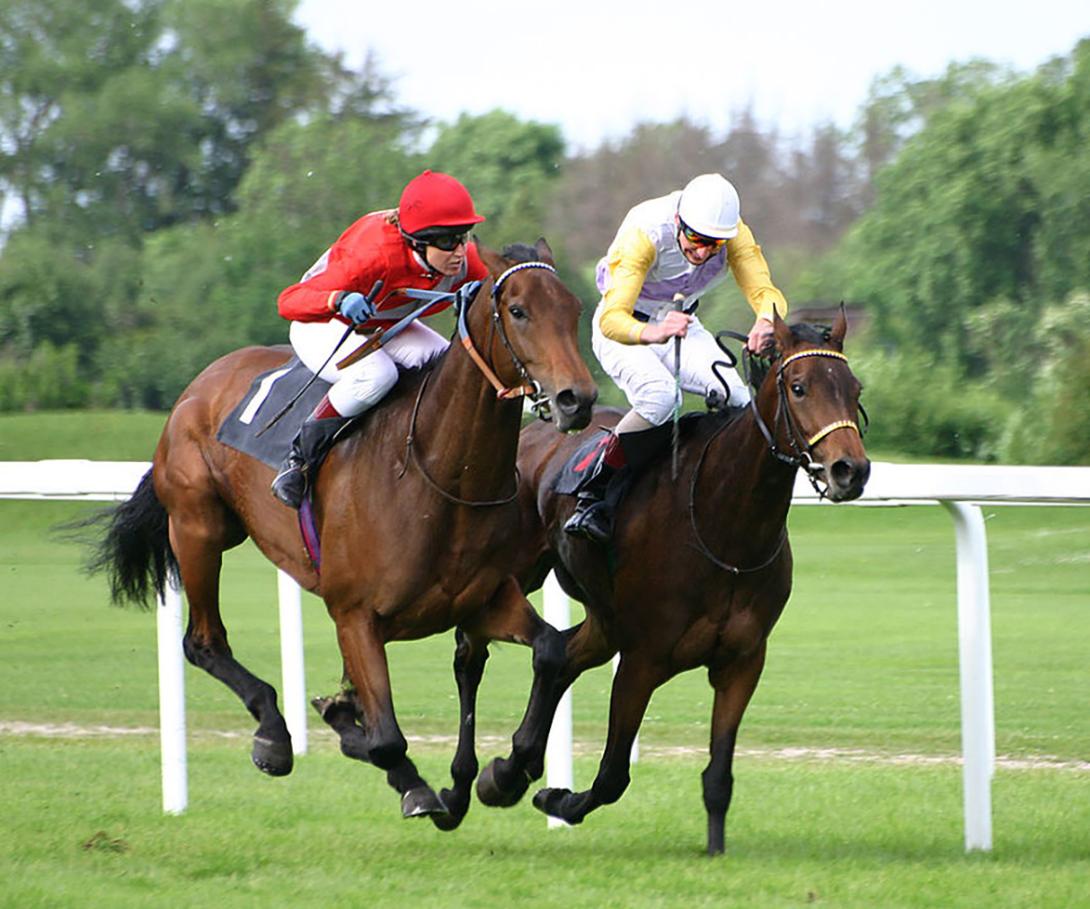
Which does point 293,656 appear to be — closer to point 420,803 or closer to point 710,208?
point 420,803

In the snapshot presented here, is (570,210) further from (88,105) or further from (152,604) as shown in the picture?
(152,604)

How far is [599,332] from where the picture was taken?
588 centimetres

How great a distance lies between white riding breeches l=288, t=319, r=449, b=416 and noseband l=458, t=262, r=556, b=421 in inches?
18.0

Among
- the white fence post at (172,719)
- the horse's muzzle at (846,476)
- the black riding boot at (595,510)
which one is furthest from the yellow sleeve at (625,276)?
the white fence post at (172,719)

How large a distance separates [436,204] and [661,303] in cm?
98

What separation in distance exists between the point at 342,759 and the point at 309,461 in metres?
2.38

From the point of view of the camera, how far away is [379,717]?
5.18 m

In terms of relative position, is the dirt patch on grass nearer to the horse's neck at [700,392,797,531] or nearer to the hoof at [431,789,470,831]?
the hoof at [431,789,470,831]

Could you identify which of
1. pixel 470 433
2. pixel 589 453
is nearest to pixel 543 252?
pixel 470 433

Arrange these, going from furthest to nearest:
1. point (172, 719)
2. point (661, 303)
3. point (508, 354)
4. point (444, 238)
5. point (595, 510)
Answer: point (172, 719)
point (661, 303)
point (595, 510)
point (444, 238)
point (508, 354)

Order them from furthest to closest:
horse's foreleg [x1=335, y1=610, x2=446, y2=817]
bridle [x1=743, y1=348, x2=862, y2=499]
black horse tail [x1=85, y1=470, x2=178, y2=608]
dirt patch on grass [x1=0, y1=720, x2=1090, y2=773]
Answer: dirt patch on grass [x1=0, y1=720, x2=1090, y2=773], black horse tail [x1=85, y1=470, x2=178, y2=608], horse's foreleg [x1=335, y1=610, x2=446, y2=817], bridle [x1=743, y1=348, x2=862, y2=499]

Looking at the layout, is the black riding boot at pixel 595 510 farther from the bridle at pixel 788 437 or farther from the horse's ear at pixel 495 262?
the horse's ear at pixel 495 262

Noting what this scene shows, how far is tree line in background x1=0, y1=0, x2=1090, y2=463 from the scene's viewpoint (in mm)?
30328

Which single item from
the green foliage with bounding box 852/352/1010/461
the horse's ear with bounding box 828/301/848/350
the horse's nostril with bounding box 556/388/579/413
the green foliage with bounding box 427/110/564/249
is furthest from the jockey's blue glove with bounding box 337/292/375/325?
the green foliage with bounding box 427/110/564/249
